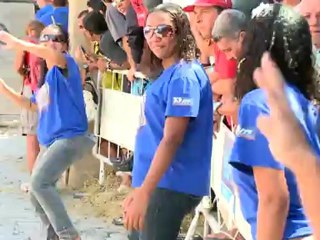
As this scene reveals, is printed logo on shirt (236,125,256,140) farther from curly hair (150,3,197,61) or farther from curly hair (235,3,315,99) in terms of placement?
curly hair (150,3,197,61)

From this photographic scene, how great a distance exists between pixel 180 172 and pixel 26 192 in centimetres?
473

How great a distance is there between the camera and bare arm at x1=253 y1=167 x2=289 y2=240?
2.67 m

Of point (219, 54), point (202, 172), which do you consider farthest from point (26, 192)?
point (202, 172)

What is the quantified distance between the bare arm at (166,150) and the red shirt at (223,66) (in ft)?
4.34

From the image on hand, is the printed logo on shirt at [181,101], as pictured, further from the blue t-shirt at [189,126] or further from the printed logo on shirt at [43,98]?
the printed logo on shirt at [43,98]

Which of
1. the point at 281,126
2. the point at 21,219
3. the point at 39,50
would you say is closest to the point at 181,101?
the point at 281,126

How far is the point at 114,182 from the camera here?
27.5ft

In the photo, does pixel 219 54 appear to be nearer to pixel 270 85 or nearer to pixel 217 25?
pixel 217 25

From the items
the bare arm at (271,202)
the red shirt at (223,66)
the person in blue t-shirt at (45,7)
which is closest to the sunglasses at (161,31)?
the red shirt at (223,66)

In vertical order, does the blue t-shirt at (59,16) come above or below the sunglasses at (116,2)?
below

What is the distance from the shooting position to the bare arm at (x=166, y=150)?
3.59 meters

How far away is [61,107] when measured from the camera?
5.88 meters

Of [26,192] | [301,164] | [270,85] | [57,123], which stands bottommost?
[26,192]

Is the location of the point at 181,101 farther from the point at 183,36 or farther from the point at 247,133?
the point at 247,133
